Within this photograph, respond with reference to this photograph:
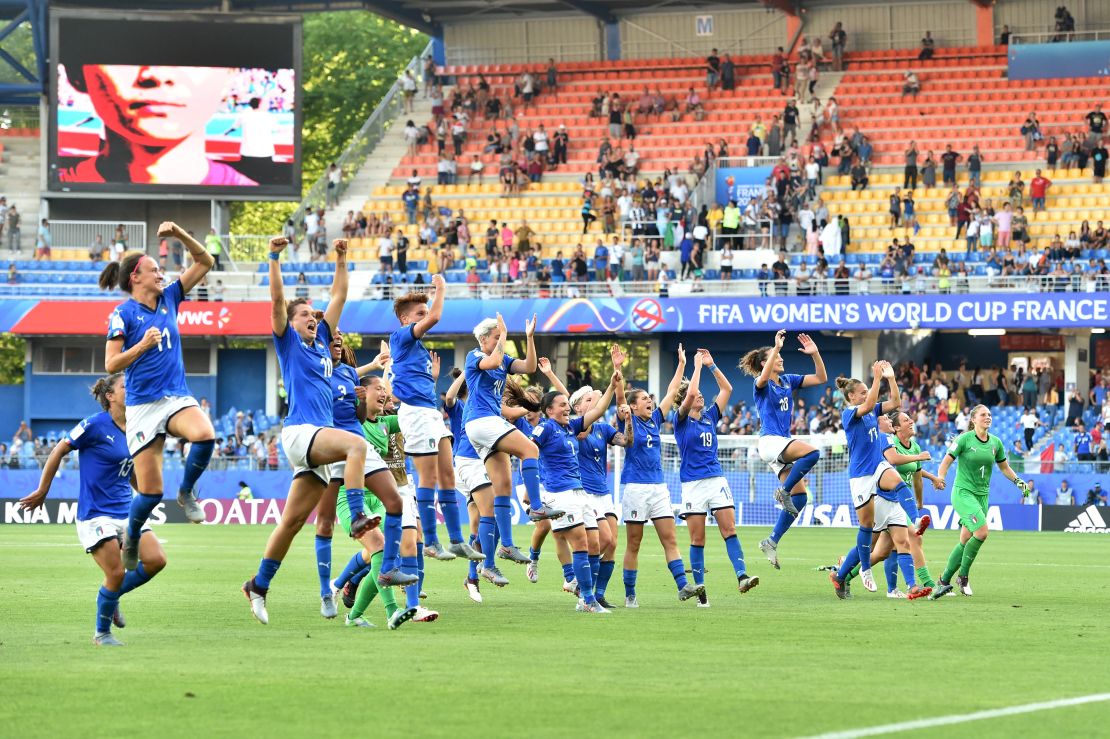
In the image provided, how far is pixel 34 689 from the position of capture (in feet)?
32.5

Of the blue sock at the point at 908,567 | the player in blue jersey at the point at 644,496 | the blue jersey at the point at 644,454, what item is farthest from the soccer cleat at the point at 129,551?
the blue sock at the point at 908,567

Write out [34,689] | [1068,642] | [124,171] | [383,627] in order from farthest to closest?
[124,171] → [383,627] → [1068,642] → [34,689]

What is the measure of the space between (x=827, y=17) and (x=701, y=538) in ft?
140

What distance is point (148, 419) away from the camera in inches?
490

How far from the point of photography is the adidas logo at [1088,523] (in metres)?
35.7

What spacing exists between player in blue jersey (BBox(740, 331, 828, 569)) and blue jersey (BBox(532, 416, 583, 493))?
12.4 feet

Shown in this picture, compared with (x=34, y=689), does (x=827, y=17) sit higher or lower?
higher

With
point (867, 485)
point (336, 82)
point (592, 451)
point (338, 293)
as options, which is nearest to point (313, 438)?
point (338, 293)

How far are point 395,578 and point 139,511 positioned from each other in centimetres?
206

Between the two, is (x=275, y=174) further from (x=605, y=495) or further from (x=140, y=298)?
(x=140, y=298)

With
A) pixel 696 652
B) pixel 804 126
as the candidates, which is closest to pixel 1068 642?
pixel 696 652

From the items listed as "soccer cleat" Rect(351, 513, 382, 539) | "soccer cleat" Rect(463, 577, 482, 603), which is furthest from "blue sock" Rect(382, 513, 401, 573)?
"soccer cleat" Rect(463, 577, 482, 603)

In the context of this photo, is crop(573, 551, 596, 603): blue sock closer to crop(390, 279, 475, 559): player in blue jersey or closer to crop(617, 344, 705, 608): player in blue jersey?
crop(617, 344, 705, 608): player in blue jersey

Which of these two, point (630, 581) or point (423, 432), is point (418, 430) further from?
point (630, 581)
